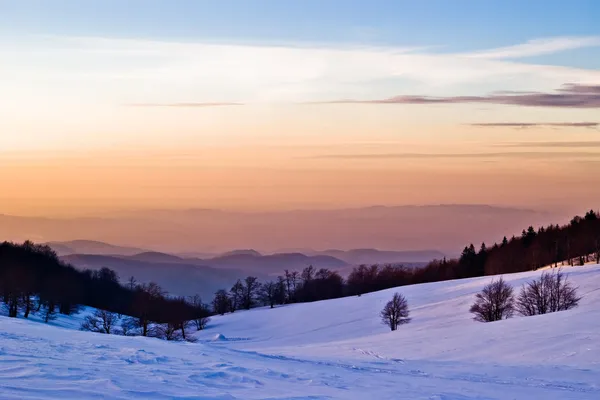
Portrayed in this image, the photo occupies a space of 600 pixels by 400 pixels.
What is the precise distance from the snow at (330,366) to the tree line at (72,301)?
2163 cm

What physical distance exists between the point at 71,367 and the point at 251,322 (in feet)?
228

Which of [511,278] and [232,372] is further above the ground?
[511,278]

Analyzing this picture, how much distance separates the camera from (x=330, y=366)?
24.1 metres

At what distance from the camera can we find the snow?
16.4 m

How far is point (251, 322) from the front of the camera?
86250 millimetres

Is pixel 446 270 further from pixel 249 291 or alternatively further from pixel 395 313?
pixel 395 313

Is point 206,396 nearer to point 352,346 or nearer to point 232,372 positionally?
point 232,372

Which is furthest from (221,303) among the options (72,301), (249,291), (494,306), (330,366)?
(330,366)

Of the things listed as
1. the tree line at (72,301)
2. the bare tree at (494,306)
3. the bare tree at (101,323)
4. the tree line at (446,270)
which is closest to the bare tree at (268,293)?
the tree line at (446,270)

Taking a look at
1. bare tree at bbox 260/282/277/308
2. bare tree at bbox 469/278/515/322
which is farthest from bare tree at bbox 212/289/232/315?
bare tree at bbox 469/278/515/322

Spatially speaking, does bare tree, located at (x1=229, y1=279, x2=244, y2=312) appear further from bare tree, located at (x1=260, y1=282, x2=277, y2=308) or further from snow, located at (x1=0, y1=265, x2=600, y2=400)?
snow, located at (x1=0, y1=265, x2=600, y2=400)

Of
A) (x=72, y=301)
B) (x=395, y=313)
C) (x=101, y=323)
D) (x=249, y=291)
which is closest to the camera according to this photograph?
(x=101, y=323)

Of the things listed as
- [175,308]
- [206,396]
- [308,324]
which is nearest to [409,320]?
[308,324]

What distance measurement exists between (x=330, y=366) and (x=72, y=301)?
62554 mm
